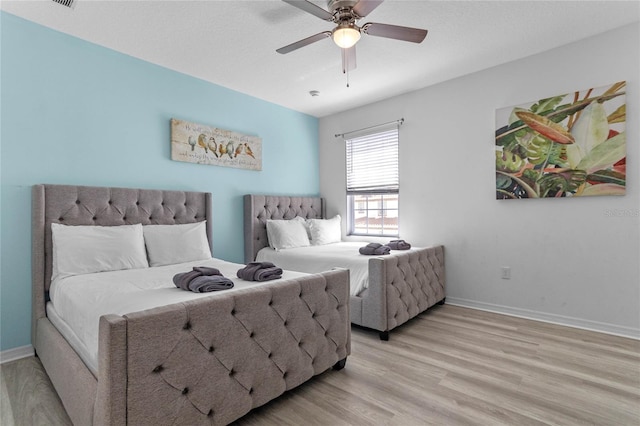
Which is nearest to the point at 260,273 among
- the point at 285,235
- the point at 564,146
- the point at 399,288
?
the point at 399,288

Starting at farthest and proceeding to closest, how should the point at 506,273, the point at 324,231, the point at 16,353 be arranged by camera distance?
the point at 324,231
the point at 506,273
the point at 16,353

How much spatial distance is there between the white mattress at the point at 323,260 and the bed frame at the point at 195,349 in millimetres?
712

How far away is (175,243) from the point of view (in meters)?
2.90

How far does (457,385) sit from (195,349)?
158 cm

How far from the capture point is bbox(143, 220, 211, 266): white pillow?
2.78 metres

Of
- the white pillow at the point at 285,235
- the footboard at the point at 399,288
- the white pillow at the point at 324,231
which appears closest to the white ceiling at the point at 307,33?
the white pillow at the point at 285,235

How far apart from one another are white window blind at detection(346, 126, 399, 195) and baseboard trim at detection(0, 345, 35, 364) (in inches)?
147

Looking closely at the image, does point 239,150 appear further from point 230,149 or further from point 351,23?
point 351,23

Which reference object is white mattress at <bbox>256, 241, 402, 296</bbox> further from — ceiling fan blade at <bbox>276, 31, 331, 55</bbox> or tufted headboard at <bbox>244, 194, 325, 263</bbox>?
ceiling fan blade at <bbox>276, 31, 331, 55</bbox>

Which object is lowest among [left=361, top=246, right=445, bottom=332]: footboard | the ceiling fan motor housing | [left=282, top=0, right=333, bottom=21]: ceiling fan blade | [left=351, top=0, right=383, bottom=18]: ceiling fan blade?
[left=361, top=246, right=445, bottom=332]: footboard

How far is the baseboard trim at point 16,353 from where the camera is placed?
237 cm

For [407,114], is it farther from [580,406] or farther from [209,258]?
[580,406]

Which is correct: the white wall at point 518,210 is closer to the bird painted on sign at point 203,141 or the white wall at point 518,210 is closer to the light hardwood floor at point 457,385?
the light hardwood floor at point 457,385

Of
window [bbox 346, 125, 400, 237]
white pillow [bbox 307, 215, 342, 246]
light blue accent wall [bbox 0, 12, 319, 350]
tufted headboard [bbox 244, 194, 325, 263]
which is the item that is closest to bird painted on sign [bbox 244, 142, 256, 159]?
light blue accent wall [bbox 0, 12, 319, 350]
